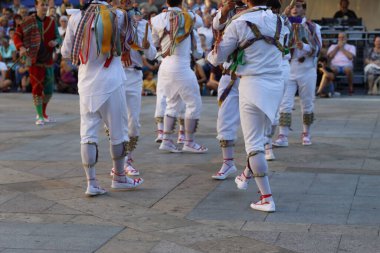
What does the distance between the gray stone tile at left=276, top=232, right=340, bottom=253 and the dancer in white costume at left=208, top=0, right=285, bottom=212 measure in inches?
34.0

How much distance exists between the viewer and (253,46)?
7.76 m

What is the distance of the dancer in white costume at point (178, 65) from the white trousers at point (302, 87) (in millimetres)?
1221

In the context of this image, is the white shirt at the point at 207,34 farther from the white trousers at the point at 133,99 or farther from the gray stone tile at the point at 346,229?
the gray stone tile at the point at 346,229

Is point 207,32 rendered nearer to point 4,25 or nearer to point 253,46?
point 4,25

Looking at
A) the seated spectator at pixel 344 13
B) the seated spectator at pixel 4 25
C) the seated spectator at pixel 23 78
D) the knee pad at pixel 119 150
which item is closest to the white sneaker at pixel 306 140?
the knee pad at pixel 119 150

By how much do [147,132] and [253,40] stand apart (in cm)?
570

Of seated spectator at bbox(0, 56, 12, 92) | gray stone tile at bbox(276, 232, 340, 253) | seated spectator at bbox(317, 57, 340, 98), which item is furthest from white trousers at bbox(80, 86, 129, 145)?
seated spectator at bbox(0, 56, 12, 92)

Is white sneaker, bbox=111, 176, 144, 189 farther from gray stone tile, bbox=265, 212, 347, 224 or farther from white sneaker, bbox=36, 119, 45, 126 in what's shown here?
white sneaker, bbox=36, 119, 45, 126

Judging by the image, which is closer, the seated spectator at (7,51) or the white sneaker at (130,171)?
the white sneaker at (130,171)

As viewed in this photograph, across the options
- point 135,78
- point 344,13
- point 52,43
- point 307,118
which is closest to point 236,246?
point 135,78

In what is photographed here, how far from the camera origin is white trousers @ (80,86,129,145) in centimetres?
830

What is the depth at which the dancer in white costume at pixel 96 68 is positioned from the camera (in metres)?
8.22

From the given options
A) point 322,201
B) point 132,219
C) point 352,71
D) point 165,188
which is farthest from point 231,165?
point 352,71

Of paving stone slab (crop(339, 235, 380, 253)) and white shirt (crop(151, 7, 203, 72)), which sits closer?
paving stone slab (crop(339, 235, 380, 253))
